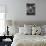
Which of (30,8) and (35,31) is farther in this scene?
(30,8)

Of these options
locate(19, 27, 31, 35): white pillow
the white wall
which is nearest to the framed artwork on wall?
the white wall

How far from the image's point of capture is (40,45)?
2.75 meters

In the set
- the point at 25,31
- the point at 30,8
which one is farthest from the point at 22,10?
the point at 25,31

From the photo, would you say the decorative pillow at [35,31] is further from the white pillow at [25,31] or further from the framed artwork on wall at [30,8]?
the framed artwork on wall at [30,8]

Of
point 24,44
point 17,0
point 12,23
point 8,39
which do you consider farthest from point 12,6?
point 24,44

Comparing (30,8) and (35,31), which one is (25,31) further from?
(30,8)

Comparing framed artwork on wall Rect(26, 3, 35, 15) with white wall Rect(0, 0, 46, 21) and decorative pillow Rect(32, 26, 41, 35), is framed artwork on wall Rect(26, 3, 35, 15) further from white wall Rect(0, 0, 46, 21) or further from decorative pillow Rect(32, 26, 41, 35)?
decorative pillow Rect(32, 26, 41, 35)

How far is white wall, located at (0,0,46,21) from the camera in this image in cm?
481

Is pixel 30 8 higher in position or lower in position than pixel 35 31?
higher

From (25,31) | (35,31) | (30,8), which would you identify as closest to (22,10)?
(30,8)

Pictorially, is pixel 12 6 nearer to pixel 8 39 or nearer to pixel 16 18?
pixel 16 18

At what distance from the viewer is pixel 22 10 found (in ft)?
15.9

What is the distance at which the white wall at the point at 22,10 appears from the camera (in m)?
4.81

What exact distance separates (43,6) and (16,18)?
4.01 feet
